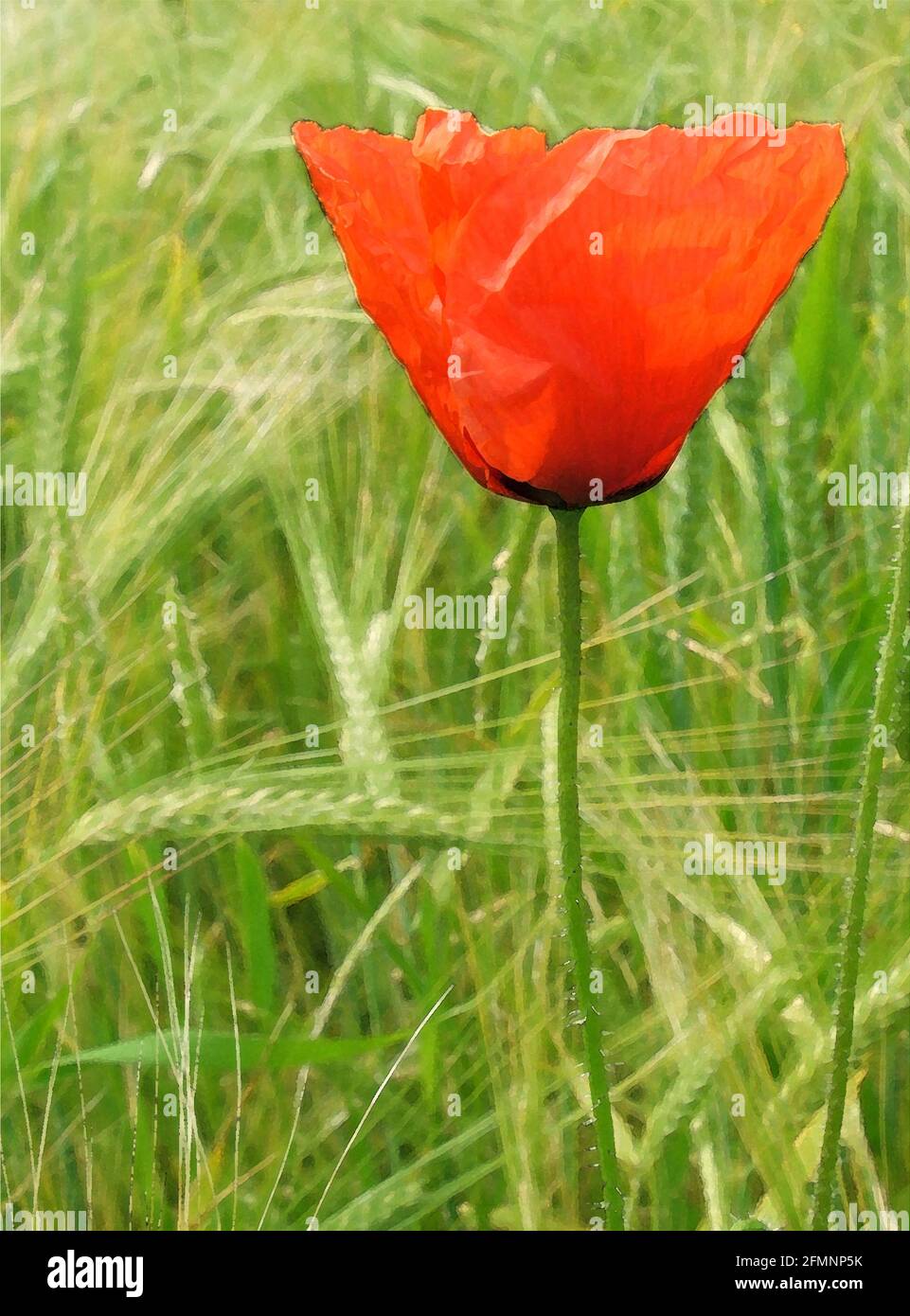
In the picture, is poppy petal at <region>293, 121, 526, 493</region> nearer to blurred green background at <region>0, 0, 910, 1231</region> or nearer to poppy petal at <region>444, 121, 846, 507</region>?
poppy petal at <region>444, 121, 846, 507</region>

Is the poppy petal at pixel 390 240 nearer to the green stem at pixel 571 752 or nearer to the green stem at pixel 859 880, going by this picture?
the green stem at pixel 571 752

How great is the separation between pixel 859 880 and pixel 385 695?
0.55 ft

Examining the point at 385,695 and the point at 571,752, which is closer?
the point at 571,752

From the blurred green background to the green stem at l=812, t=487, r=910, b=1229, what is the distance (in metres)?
0.02

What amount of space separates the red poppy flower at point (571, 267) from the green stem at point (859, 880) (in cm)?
10

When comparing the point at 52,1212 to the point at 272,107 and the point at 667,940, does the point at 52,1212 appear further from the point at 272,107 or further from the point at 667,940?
the point at 272,107

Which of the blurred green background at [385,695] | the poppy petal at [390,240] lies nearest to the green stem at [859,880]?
the blurred green background at [385,695]

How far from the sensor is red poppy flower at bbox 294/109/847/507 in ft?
1.03

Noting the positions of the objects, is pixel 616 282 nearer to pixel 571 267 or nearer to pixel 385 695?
pixel 571 267

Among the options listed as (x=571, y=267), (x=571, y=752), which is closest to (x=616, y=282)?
(x=571, y=267)

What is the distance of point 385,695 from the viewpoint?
0.46 meters

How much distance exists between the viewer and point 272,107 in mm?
493
